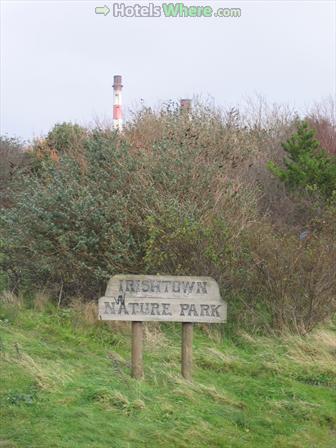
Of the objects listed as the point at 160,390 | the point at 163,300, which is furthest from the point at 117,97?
the point at 160,390

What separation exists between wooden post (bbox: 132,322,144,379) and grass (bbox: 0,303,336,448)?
11cm

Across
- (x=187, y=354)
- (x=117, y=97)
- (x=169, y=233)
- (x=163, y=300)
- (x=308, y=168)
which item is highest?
(x=117, y=97)

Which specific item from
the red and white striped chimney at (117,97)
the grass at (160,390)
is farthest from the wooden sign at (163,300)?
the red and white striped chimney at (117,97)

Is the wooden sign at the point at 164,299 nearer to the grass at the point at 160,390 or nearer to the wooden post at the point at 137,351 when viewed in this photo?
the wooden post at the point at 137,351

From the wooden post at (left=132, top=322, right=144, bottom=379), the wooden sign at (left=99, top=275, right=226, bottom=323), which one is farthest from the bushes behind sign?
the wooden post at (left=132, top=322, right=144, bottom=379)

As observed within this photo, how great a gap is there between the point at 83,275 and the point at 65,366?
3.92 m

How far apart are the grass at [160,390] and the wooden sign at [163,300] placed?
0.63 m

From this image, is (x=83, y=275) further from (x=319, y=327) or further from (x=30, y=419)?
(x=30, y=419)

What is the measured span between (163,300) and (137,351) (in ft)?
1.94

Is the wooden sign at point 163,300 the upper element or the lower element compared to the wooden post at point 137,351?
upper

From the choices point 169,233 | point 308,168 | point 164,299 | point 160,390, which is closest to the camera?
point 160,390

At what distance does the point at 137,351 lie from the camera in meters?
6.78

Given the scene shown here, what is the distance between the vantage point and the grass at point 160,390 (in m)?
5.16

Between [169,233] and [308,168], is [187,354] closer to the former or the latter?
[169,233]
